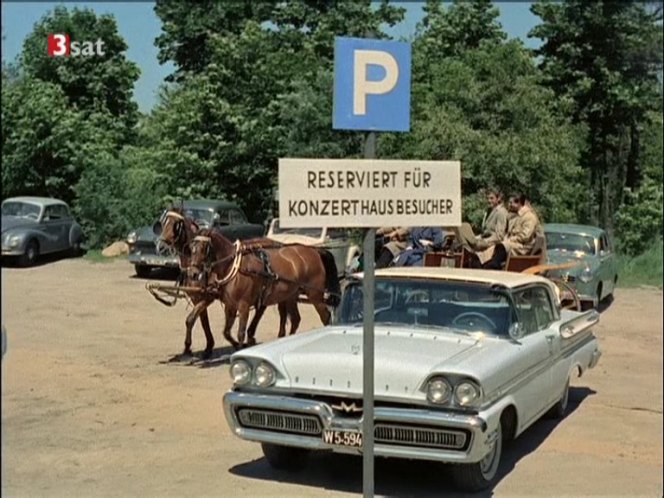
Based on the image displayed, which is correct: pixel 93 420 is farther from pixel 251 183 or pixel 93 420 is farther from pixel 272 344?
pixel 251 183

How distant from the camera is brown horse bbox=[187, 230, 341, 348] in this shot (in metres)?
11.0

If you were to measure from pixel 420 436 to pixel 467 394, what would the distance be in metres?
0.39

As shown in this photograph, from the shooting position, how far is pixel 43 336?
1315 centimetres

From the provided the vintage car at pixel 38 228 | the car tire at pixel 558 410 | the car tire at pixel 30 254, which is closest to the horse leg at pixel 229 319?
the car tire at pixel 558 410

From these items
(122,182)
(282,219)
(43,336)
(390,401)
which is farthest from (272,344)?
(122,182)

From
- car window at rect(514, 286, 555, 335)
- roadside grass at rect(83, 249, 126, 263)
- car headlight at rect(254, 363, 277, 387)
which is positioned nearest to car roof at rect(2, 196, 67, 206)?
roadside grass at rect(83, 249, 126, 263)

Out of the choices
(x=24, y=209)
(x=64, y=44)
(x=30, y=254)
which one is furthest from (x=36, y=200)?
(x=64, y=44)

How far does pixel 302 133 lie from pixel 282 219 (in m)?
21.1

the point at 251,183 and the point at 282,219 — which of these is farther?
the point at 251,183

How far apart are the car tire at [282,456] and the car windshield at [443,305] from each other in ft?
3.86

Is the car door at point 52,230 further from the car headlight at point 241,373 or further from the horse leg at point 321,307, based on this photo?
the car headlight at point 241,373

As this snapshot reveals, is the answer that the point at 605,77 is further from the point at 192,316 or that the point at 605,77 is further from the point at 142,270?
the point at 192,316

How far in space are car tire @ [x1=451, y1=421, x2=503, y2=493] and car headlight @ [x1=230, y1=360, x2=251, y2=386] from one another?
148 cm

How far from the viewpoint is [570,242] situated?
17219mm
